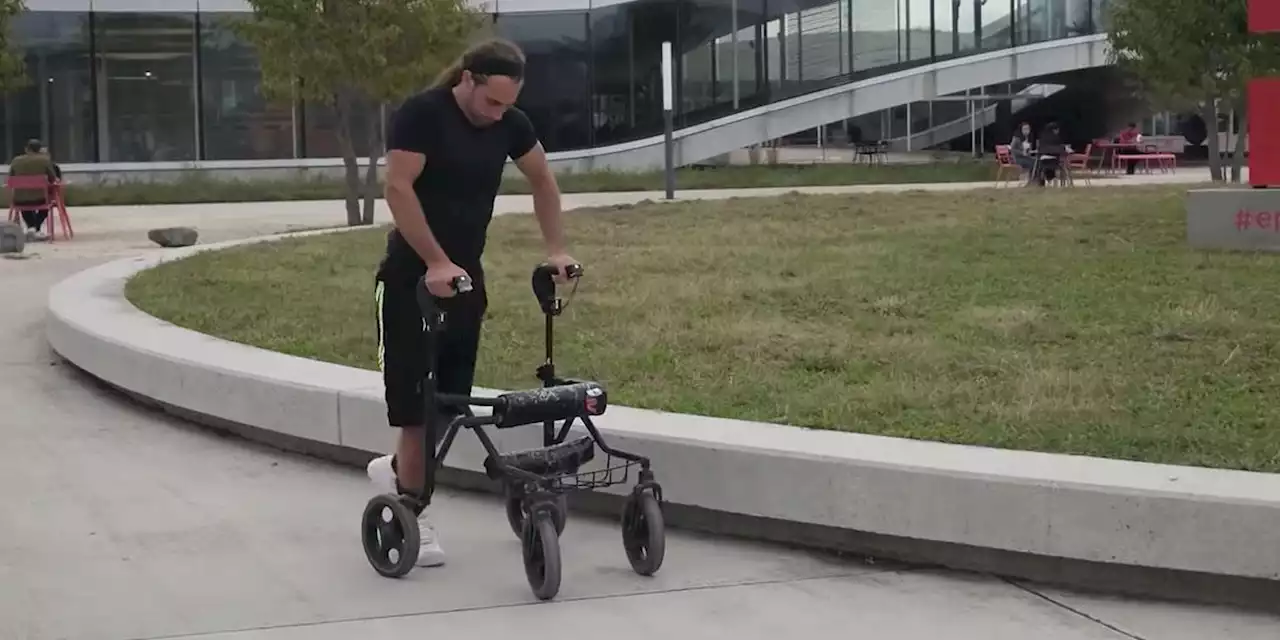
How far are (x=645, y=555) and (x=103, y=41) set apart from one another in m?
36.2

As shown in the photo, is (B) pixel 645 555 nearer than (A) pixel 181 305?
Yes

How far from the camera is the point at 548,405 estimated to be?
5238 millimetres

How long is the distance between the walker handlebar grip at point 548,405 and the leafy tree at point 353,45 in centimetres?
1746

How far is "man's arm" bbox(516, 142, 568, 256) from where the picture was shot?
563cm

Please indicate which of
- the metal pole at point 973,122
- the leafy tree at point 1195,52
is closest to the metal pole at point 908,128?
the metal pole at point 973,122

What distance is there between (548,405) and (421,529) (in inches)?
31.6

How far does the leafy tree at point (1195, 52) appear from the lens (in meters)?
19.6

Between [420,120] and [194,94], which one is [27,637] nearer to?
[420,120]

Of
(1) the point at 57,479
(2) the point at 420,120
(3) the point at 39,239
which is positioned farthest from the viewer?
(3) the point at 39,239

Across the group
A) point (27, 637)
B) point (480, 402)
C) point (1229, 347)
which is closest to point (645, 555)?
point (480, 402)

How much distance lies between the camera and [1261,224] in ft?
41.8

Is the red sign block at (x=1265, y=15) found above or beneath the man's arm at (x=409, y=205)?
above

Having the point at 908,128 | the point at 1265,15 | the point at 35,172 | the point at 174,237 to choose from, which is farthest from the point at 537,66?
the point at 1265,15

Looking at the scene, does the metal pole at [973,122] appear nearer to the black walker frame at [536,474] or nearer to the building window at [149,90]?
the building window at [149,90]
